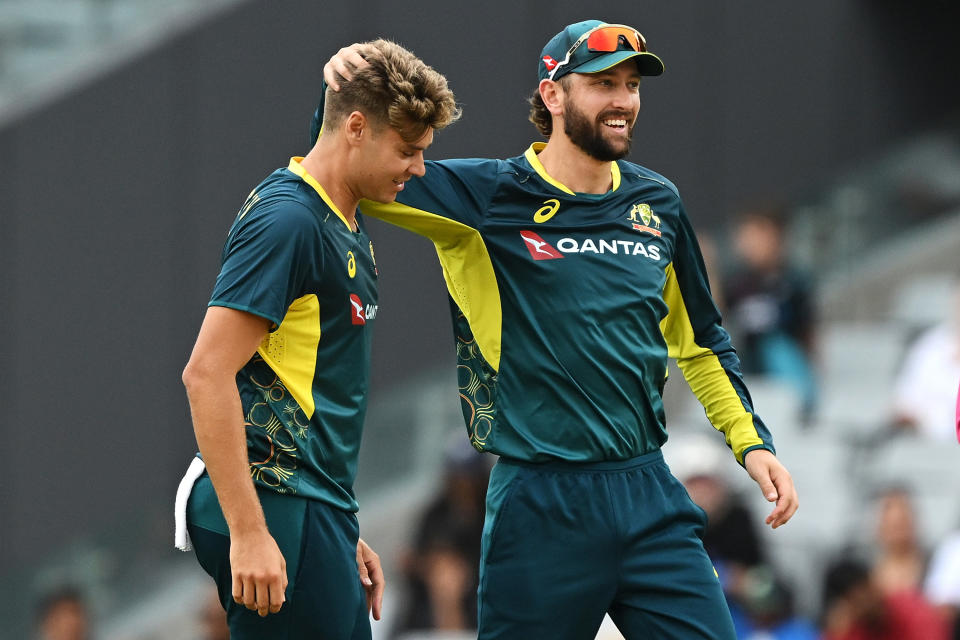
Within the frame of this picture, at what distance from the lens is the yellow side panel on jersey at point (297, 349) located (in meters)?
3.45

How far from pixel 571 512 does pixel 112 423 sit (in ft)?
21.0

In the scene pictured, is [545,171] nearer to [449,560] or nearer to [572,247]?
[572,247]

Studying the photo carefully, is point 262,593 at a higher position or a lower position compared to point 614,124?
lower

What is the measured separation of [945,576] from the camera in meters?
7.63

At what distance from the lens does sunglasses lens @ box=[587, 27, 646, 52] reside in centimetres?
409

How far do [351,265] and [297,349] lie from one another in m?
0.24

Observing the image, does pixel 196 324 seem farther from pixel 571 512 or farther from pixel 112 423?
pixel 571 512

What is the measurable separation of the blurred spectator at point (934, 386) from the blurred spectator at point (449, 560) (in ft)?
9.66

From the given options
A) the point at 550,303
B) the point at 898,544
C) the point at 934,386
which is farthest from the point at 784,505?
the point at 934,386

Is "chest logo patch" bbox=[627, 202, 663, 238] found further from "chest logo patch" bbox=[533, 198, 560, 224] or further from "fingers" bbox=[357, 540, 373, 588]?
"fingers" bbox=[357, 540, 373, 588]

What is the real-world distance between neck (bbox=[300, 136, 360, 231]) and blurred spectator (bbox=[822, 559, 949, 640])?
14.5ft

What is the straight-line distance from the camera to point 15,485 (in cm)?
964

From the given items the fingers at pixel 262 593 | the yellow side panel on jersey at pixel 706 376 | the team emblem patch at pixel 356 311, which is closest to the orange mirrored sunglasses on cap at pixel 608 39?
the yellow side panel on jersey at pixel 706 376

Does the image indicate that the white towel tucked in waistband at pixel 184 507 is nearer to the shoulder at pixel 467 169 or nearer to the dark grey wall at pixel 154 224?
the shoulder at pixel 467 169
